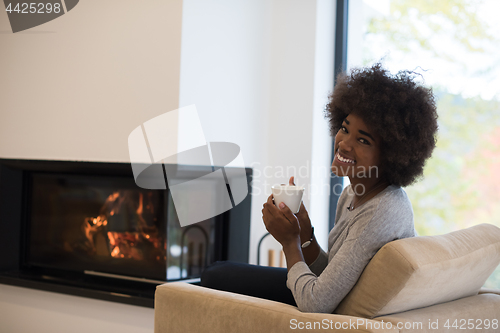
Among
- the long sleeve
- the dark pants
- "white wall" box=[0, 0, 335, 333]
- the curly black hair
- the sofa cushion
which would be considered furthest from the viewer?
"white wall" box=[0, 0, 335, 333]

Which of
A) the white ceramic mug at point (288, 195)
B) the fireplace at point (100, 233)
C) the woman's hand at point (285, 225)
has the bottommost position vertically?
the fireplace at point (100, 233)

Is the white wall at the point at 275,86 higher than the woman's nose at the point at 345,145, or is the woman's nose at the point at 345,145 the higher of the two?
the white wall at the point at 275,86

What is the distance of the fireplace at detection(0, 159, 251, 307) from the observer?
221 centimetres

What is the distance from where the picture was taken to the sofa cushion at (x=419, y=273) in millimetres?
954

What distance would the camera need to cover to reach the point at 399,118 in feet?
3.86

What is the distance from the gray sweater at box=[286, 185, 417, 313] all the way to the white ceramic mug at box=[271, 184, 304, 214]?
16 centimetres

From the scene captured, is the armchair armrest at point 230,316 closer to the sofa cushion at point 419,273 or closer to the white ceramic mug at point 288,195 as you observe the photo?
the sofa cushion at point 419,273

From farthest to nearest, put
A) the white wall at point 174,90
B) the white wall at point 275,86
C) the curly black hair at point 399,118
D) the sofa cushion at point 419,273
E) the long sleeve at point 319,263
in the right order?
the white wall at point 275,86 → the white wall at point 174,90 → the long sleeve at point 319,263 → the curly black hair at point 399,118 → the sofa cushion at point 419,273

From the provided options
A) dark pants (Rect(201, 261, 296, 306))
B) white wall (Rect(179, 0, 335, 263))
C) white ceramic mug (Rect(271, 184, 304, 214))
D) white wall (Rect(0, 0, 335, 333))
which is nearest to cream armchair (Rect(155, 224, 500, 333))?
dark pants (Rect(201, 261, 296, 306))

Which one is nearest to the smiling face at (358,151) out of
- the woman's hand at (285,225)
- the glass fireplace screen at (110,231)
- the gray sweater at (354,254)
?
the gray sweater at (354,254)

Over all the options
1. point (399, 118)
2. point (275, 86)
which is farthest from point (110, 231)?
Answer: point (399, 118)

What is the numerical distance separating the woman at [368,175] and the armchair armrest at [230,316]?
0.24 feet

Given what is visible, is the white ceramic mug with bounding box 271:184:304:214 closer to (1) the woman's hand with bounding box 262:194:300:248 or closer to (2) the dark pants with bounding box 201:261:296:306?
(1) the woman's hand with bounding box 262:194:300:248

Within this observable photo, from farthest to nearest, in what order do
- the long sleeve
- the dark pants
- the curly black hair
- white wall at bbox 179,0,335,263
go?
white wall at bbox 179,0,335,263
the long sleeve
the dark pants
the curly black hair
